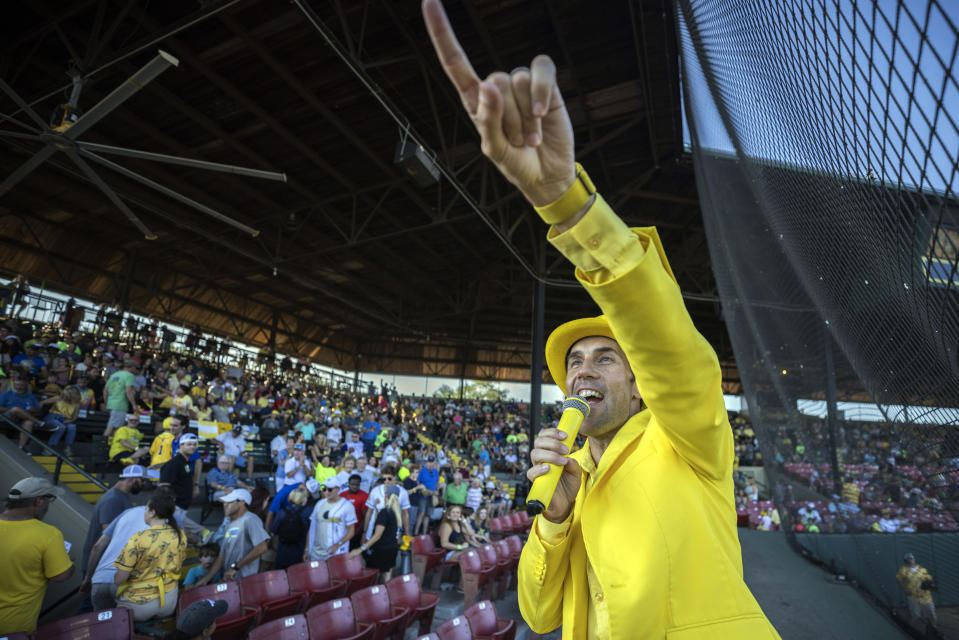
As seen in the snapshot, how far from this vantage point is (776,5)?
5.30 feet

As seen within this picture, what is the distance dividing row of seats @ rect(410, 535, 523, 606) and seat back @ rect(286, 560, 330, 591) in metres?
1.46

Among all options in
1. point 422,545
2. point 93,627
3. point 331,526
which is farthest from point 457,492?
point 93,627

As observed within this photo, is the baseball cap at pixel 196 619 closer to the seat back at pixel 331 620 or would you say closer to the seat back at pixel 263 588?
the seat back at pixel 331 620

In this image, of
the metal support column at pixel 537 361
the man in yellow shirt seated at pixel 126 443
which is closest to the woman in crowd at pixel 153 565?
the man in yellow shirt seated at pixel 126 443

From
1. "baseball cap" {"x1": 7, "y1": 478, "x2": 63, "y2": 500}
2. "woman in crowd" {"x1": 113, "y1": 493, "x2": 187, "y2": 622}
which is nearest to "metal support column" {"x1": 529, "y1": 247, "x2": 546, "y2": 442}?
"woman in crowd" {"x1": 113, "y1": 493, "x2": 187, "y2": 622}

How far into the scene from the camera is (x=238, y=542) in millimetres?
4867

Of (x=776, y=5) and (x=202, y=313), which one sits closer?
(x=776, y=5)

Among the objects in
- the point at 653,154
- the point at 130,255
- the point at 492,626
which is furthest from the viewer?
the point at 130,255

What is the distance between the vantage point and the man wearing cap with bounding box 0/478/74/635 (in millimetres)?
3109

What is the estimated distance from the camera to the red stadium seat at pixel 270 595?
4.37 metres

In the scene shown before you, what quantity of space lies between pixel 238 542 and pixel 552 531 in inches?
181

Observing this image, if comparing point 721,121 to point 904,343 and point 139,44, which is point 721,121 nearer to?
point 904,343

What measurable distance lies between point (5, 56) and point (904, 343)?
37.5ft

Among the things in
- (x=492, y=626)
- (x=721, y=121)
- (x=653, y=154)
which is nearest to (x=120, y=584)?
(x=492, y=626)
